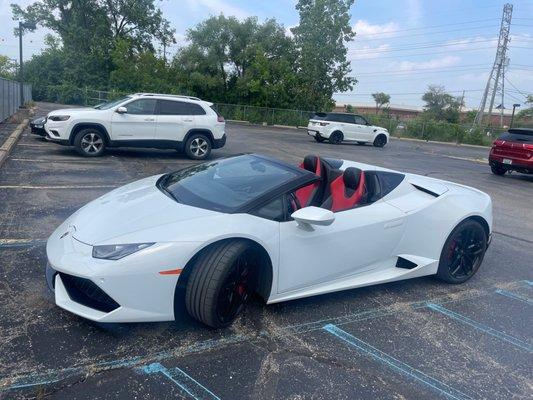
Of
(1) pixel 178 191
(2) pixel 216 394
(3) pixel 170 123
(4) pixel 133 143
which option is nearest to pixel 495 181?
(3) pixel 170 123

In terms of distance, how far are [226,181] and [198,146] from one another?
8.65 m

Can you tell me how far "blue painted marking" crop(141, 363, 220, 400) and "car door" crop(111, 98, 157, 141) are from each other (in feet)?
30.8

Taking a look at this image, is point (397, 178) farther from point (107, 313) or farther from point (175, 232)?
point (107, 313)

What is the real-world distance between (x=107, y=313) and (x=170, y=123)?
9.48 meters

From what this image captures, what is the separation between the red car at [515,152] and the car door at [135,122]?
414 inches

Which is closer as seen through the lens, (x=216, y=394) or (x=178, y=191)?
(x=216, y=394)

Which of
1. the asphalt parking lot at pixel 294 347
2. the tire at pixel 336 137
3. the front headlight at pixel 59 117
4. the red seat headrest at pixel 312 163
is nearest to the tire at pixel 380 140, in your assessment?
the tire at pixel 336 137

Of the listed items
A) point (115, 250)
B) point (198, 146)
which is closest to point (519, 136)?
point (198, 146)

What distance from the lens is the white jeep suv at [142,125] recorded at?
36.0 feet

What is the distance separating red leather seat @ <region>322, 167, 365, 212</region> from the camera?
4133 millimetres

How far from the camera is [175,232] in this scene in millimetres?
3166

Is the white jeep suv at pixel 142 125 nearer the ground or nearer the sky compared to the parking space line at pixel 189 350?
nearer the sky

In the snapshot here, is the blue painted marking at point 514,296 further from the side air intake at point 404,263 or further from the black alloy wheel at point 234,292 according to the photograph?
the black alloy wheel at point 234,292

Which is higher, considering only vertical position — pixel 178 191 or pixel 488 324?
pixel 178 191
